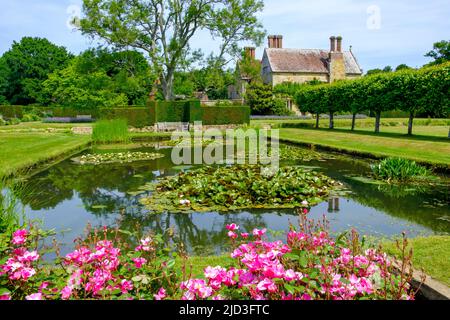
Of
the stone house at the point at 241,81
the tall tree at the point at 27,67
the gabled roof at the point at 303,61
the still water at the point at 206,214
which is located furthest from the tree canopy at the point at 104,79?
the still water at the point at 206,214

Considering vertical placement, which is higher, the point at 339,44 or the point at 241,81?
the point at 339,44

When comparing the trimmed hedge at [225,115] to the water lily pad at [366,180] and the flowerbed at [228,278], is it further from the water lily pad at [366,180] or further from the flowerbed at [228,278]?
the flowerbed at [228,278]

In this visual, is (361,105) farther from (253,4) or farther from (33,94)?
(33,94)

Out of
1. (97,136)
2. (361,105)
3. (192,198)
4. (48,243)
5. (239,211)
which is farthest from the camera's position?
(361,105)

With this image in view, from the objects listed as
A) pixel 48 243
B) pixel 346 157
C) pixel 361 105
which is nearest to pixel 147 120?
pixel 361 105

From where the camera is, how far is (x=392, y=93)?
21922 mm

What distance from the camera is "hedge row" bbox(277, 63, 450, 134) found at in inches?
739

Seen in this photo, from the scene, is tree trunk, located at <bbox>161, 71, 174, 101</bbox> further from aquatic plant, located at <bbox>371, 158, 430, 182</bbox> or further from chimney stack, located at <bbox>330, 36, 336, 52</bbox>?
chimney stack, located at <bbox>330, 36, 336, 52</bbox>

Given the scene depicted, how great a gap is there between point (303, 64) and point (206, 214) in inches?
1849

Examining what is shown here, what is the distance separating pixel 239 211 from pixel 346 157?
8984mm

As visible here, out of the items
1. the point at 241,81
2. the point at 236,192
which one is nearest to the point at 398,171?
the point at 236,192

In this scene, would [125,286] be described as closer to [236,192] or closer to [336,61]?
[236,192]

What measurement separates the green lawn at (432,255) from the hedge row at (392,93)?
16244mm

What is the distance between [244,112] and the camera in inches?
1209
